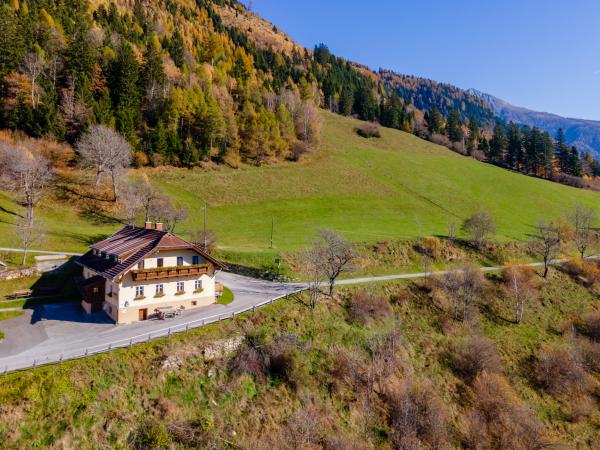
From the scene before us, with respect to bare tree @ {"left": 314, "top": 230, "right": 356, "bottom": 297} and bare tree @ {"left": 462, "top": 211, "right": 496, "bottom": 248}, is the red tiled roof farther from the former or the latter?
bare tree @ {"left": 462, "top": 211, "right": 496, "bottom": 248}

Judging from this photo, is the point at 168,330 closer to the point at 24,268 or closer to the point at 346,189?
the point at 24,268

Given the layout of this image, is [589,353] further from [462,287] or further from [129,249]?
[129,249]

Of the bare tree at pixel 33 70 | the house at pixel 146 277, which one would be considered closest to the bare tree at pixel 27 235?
the house at pixel 146 277

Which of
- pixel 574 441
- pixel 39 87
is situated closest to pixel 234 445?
pixel 574 441

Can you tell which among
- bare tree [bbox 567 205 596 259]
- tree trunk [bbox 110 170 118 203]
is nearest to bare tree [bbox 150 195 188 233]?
tree trunk [bbox 110 170 118 203]

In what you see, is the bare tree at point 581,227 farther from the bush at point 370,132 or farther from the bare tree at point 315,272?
the bush at point 370,132
